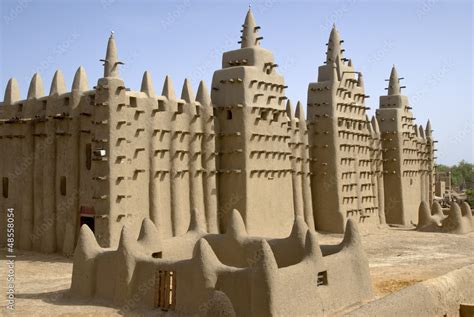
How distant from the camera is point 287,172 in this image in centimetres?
2638

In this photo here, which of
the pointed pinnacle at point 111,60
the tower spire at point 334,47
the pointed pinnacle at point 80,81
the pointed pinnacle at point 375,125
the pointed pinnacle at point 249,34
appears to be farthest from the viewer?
the pointed pinnacle at point 375,125

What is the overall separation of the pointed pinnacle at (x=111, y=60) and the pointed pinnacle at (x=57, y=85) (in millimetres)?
3223

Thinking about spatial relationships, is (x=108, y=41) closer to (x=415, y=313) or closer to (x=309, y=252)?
(x=309, y=252)

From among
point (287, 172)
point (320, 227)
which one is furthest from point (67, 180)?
point (320, 227)

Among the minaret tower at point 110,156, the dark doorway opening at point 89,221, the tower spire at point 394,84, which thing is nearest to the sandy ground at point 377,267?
the dark doorway opening at point 89,221

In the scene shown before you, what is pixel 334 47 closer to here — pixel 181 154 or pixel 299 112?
pixel 299 112

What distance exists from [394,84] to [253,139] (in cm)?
1882

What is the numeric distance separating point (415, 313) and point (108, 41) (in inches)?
586

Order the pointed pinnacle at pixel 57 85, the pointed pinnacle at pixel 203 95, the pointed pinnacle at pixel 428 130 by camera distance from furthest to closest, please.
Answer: the pointed pinnacle at pixel 428 130
the pointed pinnacle at pixel 203 95
the pointed pinnacle at pixel 57 85

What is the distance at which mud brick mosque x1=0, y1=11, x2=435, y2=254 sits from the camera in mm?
19828

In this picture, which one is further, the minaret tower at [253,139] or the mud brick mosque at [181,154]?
the minaret tower at [253,139]

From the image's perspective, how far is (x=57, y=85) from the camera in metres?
21.9

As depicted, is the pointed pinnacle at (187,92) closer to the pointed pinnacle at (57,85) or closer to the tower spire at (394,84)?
the pointed pinnacle at (57,85)

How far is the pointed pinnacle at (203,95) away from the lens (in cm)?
2362
